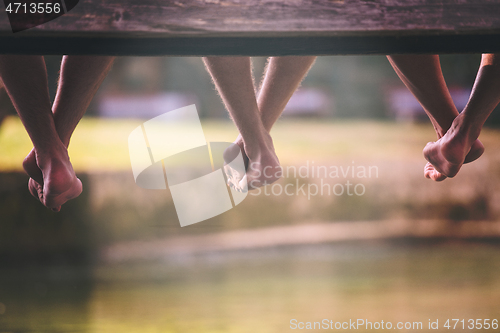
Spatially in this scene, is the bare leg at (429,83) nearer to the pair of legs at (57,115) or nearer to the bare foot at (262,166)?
the bare foot at (262,166)

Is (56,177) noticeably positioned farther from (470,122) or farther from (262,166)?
(470,122)

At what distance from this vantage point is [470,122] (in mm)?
546

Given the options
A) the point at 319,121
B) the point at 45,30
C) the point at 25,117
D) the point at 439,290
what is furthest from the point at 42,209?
the point at 45,30

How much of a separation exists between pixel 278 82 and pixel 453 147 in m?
0.24

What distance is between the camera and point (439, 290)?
212cm

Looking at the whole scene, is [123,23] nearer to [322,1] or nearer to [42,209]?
[322,1]

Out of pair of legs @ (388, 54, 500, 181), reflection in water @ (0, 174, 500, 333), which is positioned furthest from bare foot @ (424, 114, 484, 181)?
reflection in water @ (0, 174, 500, 333)

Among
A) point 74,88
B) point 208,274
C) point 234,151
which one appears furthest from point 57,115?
point 208,274

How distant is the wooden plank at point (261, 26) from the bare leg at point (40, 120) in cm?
19

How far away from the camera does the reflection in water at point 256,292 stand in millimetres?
1705

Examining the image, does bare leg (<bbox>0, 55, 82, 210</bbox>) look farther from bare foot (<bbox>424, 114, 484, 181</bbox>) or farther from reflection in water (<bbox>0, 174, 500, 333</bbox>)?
reflection in water (<bbox>0, 174, 500, 333</bbox>)

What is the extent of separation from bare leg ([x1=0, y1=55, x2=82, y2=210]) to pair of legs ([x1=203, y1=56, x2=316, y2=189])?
0.61 ft

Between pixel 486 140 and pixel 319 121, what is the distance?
137 centimetres

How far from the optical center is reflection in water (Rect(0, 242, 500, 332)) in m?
1.71
